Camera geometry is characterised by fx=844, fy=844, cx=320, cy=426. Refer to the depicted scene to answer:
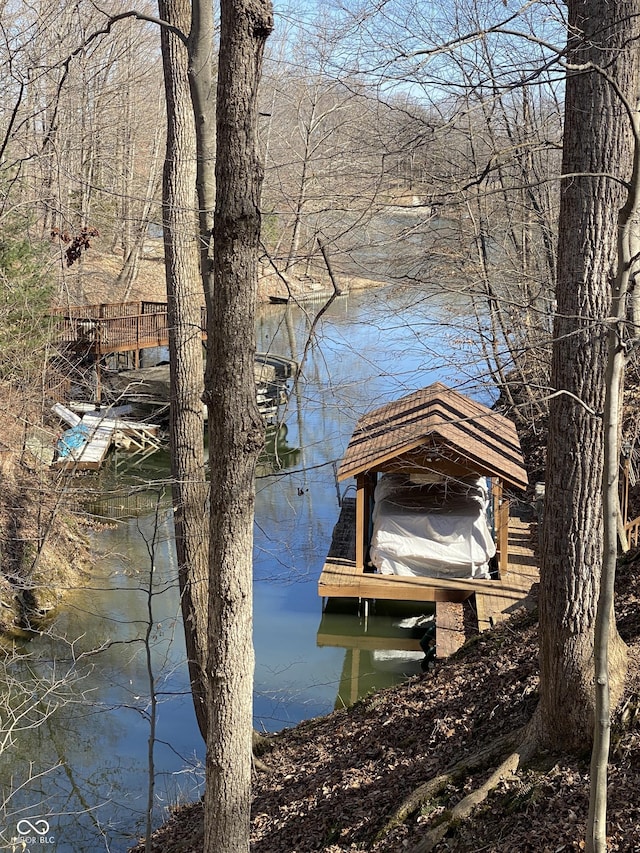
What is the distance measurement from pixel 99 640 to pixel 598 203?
10.6 meters

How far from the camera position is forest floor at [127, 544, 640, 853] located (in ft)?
16.0

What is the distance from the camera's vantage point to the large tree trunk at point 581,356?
495cm

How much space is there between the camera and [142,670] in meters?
12.0

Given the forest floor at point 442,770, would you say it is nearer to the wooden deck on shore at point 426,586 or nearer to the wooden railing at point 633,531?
the wooden railing at point 633,531

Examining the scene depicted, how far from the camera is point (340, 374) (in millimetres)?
21344

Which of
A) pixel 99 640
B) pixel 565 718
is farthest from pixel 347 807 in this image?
pixel 99 640

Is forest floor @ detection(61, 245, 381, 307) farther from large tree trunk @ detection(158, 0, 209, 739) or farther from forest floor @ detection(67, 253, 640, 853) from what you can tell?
forest floor @ detection(67, 253, 640, 853)

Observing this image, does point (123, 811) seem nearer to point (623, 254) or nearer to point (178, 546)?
point (178, 546)

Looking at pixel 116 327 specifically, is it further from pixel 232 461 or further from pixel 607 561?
pixel 607 561

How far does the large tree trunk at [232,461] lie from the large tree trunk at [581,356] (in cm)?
188

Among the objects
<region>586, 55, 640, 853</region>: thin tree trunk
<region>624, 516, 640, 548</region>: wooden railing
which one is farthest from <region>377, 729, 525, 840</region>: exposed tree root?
<region>624, 516, 640, 548</region>: wooden railing

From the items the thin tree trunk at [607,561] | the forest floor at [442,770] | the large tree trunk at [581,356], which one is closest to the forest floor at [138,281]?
the forest floor at [442,770]

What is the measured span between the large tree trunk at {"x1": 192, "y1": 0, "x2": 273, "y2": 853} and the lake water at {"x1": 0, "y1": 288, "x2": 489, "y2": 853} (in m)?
0.85

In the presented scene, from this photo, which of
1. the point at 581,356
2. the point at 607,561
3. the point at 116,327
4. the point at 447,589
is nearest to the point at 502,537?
the point at 447,589
